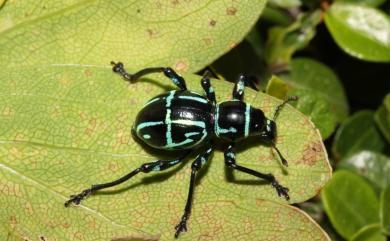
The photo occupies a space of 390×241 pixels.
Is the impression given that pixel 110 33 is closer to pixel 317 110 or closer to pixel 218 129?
pixel 218 129

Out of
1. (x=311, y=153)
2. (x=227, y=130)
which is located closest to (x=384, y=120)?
(x=311, y=153)

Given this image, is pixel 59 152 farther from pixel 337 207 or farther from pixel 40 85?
pixel 337 207

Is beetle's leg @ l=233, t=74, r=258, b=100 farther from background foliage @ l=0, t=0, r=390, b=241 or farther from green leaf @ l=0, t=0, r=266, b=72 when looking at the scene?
green leaf @ l=0, t=0, r=266, b=72

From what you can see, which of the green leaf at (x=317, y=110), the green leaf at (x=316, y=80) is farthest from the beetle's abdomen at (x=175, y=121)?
the green leaf at (x=316, y=80)

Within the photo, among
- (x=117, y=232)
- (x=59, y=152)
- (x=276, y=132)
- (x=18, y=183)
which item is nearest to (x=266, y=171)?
(x=276, y=132)

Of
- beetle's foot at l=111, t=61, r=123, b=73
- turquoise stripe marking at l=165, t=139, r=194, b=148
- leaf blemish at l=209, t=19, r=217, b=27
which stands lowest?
turquoise stripe marking at l=165, t=139, r=194, b=148

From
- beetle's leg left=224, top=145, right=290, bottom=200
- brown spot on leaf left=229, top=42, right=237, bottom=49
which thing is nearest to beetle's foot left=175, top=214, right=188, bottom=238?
beetle's leg left=224, top=145, right=290, bottom=200
